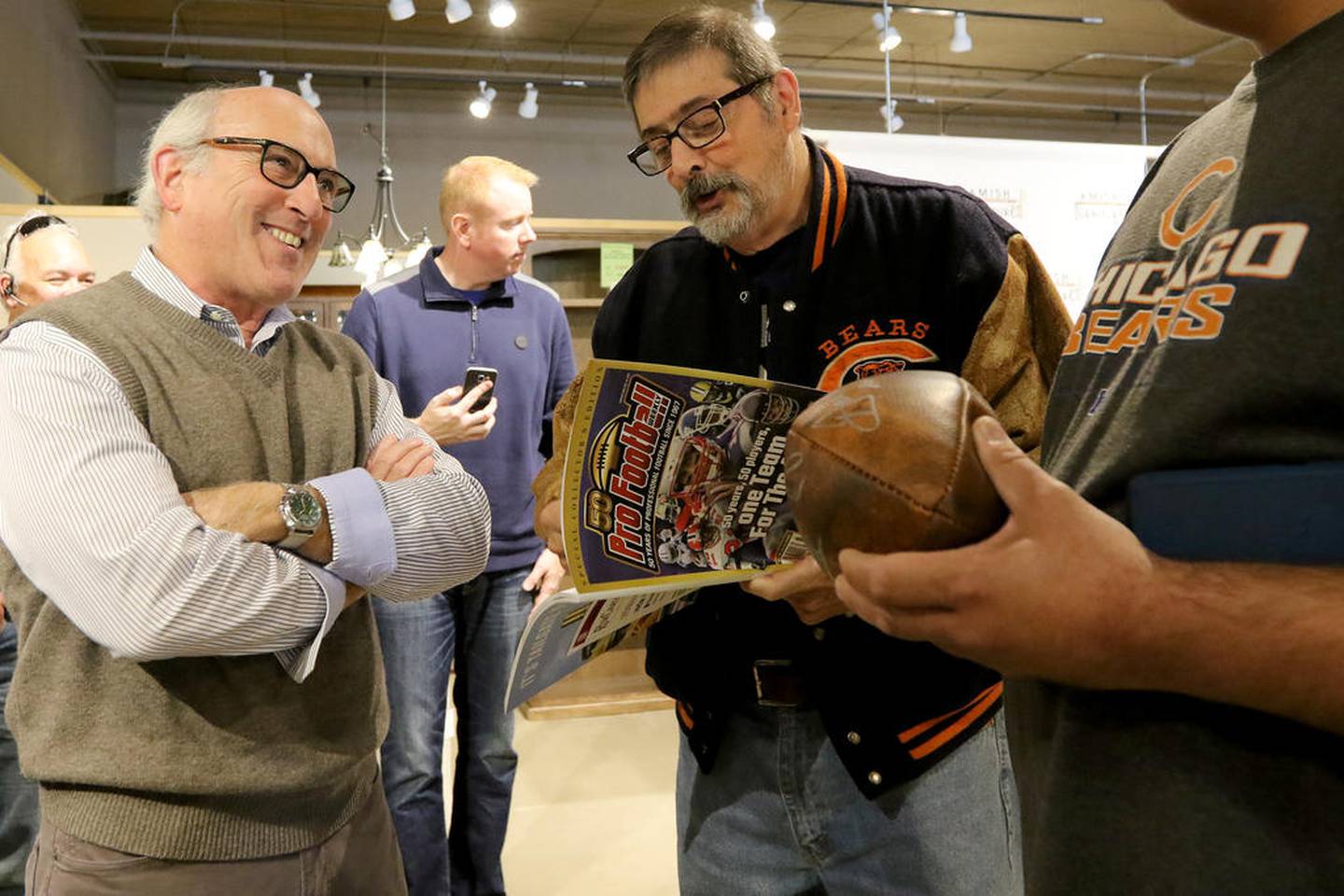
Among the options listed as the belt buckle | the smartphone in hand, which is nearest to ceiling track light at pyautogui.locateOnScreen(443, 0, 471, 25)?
the smartphone in hand

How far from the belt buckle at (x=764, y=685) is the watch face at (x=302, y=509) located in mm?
658

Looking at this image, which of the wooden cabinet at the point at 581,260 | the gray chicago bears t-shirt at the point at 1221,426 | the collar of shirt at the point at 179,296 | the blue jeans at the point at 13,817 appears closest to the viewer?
the gray chicago bears t-shirt at the point at 1221,426

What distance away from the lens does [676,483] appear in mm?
1121

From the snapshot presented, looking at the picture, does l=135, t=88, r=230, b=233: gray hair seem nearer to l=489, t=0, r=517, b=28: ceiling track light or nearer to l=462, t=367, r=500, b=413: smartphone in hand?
l=462, t=367, r=500, b=413: smartphone in hand

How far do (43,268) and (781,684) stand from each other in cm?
280

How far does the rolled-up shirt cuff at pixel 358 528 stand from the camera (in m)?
1.45

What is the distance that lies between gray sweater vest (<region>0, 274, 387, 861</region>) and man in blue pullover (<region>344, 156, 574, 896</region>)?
126 centimetres

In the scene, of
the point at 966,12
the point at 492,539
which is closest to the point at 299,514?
the point at 492,539

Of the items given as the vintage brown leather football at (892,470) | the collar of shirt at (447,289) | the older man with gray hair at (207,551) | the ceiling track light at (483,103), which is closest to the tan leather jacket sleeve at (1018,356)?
the vintage brown leather football at (892,470)

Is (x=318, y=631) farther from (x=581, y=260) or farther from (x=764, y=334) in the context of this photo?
(x=581, y=260)

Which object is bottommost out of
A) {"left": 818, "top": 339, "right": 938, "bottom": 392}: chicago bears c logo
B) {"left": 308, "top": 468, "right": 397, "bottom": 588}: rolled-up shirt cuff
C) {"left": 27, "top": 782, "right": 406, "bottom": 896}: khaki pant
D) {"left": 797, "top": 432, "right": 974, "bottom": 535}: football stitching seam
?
{"left": 27, "top": 782, "right": 406, "bottom": 896}: khaki pant

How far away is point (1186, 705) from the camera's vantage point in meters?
0.71

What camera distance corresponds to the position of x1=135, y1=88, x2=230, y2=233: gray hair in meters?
1.60

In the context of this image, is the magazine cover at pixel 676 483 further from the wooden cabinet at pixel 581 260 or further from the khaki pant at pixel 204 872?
the wooden cabinet at pixel 581 260
